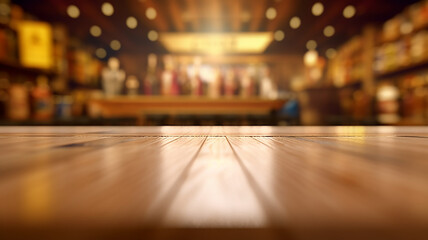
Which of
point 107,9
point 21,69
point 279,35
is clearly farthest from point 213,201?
point 279,35

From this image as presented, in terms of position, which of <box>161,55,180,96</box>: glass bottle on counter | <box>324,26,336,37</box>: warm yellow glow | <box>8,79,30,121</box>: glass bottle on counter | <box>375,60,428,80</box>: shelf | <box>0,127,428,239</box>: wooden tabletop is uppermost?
<box>324,26,336,37</box>: warm yellow glow

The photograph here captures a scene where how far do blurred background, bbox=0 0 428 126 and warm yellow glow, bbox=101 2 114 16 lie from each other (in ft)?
0.05

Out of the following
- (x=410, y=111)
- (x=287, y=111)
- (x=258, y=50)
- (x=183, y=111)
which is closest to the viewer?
(x=183, y=111)

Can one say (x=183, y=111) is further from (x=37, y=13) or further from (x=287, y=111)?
(x=37, y=13)

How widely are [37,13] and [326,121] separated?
5.21 meters

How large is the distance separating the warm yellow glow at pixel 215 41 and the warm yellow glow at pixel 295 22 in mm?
480

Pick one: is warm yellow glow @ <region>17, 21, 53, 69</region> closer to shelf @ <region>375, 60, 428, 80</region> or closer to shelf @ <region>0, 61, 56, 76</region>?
shelf @ <region>0, 61, 56, 76</region>

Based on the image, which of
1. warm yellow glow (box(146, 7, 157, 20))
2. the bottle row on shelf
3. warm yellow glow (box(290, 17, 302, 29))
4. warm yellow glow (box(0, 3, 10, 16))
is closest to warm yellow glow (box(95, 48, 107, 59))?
warm yellow glow (box(146, 7, 157, 20))

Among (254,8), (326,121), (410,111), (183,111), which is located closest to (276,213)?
(183,111)

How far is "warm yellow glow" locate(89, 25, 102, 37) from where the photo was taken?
5429 millimetres

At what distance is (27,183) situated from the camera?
0.23 meters

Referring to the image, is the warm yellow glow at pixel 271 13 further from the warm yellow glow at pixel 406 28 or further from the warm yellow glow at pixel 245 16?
the warm yellow glow at pixel 406 28

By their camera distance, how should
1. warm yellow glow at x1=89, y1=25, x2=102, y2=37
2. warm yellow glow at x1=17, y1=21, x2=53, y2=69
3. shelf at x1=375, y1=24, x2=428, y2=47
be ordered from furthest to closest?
warm yellow glow at x1=89, y1=25, x2=102, y2=37 < shelf at x1=375, y1=24, x2=428, y2=47 < warm yellow glow at x1=17, y1=21, x2=53, y2=69

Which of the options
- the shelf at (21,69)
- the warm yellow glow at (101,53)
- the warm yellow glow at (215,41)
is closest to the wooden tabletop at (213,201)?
the shelf at (21,69)
